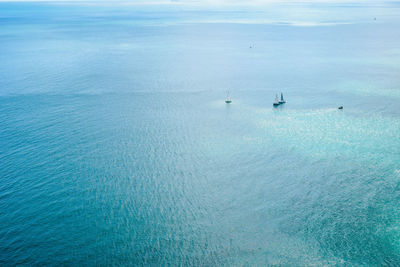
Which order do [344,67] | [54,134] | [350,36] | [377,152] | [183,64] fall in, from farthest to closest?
[350,36], [183,64], [344,67], [54,134], [377,152]

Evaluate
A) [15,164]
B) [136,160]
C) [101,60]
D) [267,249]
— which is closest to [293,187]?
[267,249]

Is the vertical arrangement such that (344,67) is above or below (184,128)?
above

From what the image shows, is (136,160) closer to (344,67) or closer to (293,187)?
(293,187)

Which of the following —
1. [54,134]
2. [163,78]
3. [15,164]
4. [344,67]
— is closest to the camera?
[15,164]

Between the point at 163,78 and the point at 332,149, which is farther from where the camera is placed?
the point at 163,78

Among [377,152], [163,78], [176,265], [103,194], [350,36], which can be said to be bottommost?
[176,265]

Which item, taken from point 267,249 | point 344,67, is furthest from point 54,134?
point 344,67

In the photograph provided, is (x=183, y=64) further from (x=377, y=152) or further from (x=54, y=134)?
(x=377, y=152)
